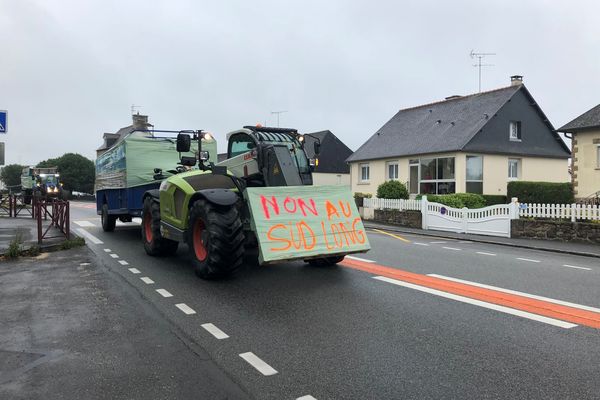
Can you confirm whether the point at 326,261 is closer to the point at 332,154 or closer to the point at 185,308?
the point at 185,308

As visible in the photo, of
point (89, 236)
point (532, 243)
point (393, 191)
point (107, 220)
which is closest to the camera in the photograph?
point (532, 243)

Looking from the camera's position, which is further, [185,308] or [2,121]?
→ [2,121]

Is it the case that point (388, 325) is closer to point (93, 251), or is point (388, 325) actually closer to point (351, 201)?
point (351, 201)

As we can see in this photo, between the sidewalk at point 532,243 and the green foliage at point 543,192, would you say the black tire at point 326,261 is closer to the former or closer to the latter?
the sidewalk at point 532,243

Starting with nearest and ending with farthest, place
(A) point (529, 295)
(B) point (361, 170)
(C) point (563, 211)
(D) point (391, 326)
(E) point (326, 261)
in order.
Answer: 1. (D) point (391, 326)
2. (A) point (529, 295)
3. (E) point (326, 261)
4. (C) point (563, 211)
5. (B) point (361, 170)

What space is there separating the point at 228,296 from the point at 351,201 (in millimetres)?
2928

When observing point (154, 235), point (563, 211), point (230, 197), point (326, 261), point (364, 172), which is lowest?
point (326, 261)

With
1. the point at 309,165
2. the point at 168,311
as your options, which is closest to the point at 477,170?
the point at 309,165

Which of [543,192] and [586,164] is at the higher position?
[586,164]

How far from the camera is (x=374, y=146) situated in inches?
1362

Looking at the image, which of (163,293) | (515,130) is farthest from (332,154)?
(163,293)

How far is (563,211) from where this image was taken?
15.4 m

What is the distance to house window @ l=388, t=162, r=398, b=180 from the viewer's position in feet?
104

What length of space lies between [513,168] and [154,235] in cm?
2453
